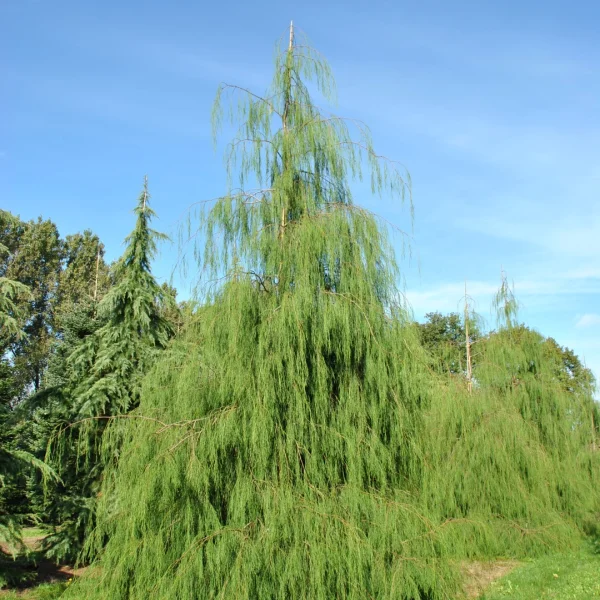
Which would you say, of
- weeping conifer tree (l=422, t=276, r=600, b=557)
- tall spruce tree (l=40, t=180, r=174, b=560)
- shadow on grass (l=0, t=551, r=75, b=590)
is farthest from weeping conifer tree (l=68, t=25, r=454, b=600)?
tall spruce tree (l=40, t=180, r=174, b=560)

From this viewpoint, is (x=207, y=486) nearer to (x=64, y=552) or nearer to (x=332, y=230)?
(x=332, y=230)

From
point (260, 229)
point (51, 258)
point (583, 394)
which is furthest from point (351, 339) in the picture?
point (51, 258)

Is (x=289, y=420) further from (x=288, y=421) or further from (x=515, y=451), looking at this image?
(x=515, y=451)

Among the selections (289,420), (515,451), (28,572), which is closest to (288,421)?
(289,420)

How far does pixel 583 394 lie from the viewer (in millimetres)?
12984

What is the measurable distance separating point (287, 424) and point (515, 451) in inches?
264

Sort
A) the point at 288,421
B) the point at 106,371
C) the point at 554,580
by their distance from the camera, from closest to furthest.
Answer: the point at 288,421 < the point at 554,580 < the point at 106,371

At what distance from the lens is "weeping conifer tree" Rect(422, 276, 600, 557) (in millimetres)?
8555

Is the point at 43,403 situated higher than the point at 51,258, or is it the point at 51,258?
the point at 51,258

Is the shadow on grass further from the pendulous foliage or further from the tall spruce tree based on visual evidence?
the pendulous foliage

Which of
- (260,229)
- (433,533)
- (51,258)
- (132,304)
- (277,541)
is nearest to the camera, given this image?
(277,541)

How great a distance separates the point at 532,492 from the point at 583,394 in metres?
4.56

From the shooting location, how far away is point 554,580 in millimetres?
7965

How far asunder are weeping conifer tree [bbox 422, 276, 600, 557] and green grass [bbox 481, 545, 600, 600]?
0.36m
